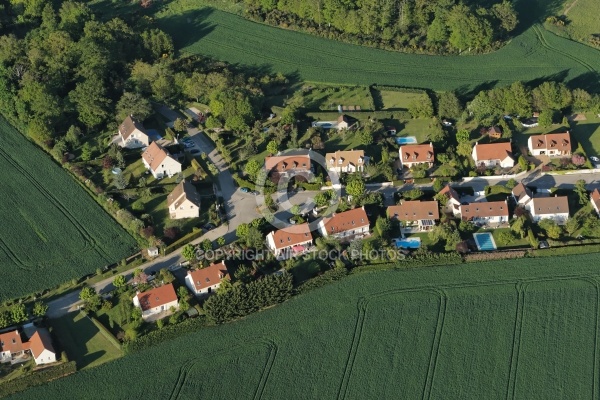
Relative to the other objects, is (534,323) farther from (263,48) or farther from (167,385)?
(263,48)

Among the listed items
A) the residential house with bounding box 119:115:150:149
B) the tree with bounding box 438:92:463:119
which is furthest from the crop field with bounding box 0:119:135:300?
the tree with bounding box 438:92:463:119

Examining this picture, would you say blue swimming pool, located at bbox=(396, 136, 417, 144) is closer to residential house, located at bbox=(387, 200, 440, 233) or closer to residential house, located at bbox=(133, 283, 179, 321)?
residential house, located at bbox=(387, 200, 440, 233)

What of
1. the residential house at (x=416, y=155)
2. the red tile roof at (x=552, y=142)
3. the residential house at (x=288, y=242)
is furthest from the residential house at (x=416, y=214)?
the red tile roof at (x=552, y=142)

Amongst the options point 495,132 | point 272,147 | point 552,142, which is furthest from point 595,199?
point 272,147

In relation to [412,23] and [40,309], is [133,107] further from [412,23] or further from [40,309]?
[412,23]

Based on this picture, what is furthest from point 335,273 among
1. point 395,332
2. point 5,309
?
point 5,309

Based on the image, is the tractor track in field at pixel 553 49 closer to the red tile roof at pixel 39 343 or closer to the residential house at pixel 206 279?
the residential house at pixel 206 279
